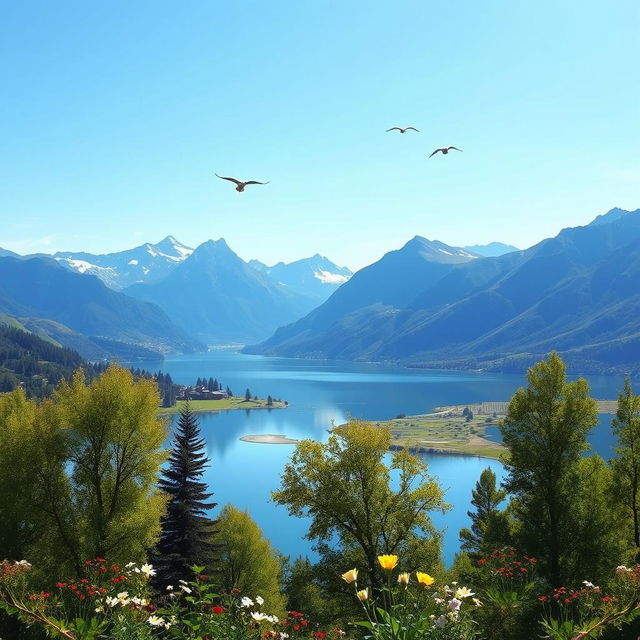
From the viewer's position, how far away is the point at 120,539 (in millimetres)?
22625

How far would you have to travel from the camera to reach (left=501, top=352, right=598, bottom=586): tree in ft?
71.7

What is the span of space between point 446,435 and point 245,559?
133 meters

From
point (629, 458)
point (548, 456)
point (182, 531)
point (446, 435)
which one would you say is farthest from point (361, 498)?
point (446, 435)

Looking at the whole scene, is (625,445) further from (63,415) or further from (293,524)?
(293,524)

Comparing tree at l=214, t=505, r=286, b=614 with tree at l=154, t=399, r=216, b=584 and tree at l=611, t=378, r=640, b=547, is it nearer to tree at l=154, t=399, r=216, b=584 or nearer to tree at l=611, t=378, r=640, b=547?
tree at l=154, t=399, r=216, b=584

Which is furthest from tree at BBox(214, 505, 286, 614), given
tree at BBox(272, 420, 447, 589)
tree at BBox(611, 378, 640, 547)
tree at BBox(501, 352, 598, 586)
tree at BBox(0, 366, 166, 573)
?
tree at BBox(611, 378, 640, 547)

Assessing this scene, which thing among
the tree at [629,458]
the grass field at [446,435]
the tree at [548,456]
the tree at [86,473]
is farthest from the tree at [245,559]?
the grass field at [446,435]

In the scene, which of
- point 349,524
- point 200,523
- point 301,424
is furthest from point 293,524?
point 301,424

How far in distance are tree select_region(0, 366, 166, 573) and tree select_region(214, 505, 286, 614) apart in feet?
61.2

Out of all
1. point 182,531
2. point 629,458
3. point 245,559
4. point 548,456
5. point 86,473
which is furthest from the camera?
point 245,559

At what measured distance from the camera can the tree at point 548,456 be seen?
21.9 metres

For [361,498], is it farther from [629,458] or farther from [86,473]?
[86,473]

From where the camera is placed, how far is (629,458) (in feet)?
75.6

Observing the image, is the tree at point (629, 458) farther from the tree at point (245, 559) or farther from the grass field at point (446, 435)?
the grass field at point (446, 435)
